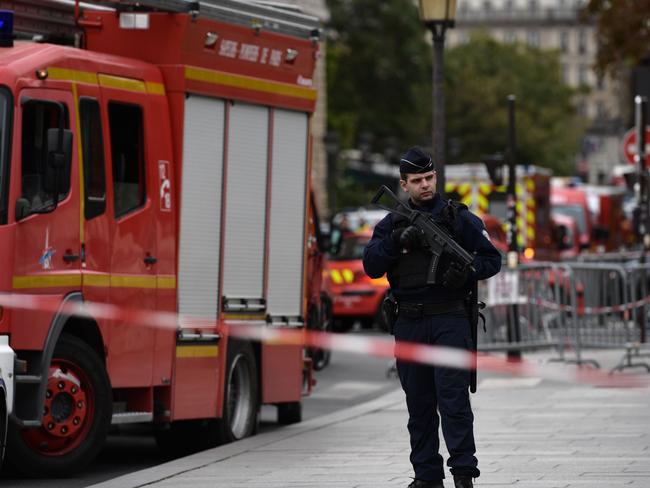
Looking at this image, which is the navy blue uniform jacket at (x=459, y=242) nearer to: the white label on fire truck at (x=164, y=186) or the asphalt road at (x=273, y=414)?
the asphalt road at (x=273, y=414)

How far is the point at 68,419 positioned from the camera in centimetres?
1230

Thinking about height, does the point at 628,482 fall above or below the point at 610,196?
below

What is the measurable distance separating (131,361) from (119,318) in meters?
0.34

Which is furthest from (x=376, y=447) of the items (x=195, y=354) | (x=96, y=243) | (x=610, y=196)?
(x=610, y=196)

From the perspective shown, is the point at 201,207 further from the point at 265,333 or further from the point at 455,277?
the point at 455,277

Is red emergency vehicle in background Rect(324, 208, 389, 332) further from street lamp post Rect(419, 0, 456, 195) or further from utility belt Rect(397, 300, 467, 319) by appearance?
utility belt Rect(397, 300, 467, 319)

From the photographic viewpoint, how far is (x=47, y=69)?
12320 mm

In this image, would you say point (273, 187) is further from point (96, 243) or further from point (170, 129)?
point (96, 243)

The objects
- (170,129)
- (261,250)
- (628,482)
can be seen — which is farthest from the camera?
(261,250)

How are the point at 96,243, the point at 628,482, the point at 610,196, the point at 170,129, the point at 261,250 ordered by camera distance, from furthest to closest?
the point at 610,196 < the point at 261,250 < the point at 170,129 < the point at 96,243 < the point at 628,482

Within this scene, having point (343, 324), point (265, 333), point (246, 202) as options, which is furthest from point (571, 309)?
point (343, 324)

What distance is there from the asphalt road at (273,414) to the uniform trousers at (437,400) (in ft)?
9.28

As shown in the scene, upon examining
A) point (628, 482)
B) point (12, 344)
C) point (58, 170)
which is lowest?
point (628, 482)

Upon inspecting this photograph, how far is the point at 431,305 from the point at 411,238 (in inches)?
15.2
